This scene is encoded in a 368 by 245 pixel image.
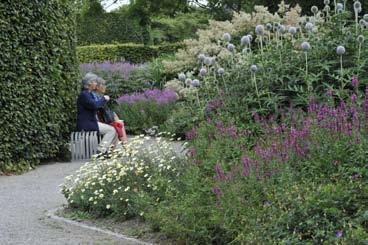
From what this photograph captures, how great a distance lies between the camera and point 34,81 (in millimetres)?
10672

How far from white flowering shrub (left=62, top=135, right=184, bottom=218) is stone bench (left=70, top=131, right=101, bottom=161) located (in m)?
3.98

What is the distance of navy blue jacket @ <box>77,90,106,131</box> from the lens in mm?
11656

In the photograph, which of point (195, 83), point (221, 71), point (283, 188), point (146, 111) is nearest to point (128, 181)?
point (195, 83)

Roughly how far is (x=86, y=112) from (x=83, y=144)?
58cm

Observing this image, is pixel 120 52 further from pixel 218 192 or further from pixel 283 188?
pixel 283 188

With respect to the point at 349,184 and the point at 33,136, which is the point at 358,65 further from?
the point at 33,136

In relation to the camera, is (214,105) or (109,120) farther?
(109,120)

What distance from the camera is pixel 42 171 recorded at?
10.6m

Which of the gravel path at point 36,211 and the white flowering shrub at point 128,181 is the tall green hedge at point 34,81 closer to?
the gravel path at point 36,211

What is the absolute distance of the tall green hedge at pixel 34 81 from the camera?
10188 millimetres

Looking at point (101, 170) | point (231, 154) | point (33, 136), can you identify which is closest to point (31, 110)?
point (33, 136)

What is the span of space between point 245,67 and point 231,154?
81.8 inches

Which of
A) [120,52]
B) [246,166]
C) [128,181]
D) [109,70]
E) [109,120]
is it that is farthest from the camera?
[120,52]

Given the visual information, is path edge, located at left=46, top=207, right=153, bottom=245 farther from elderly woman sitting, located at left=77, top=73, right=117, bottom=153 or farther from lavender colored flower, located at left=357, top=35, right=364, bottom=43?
elderly woman sitting, located at left=77, top=73, right=117, bottom=153
